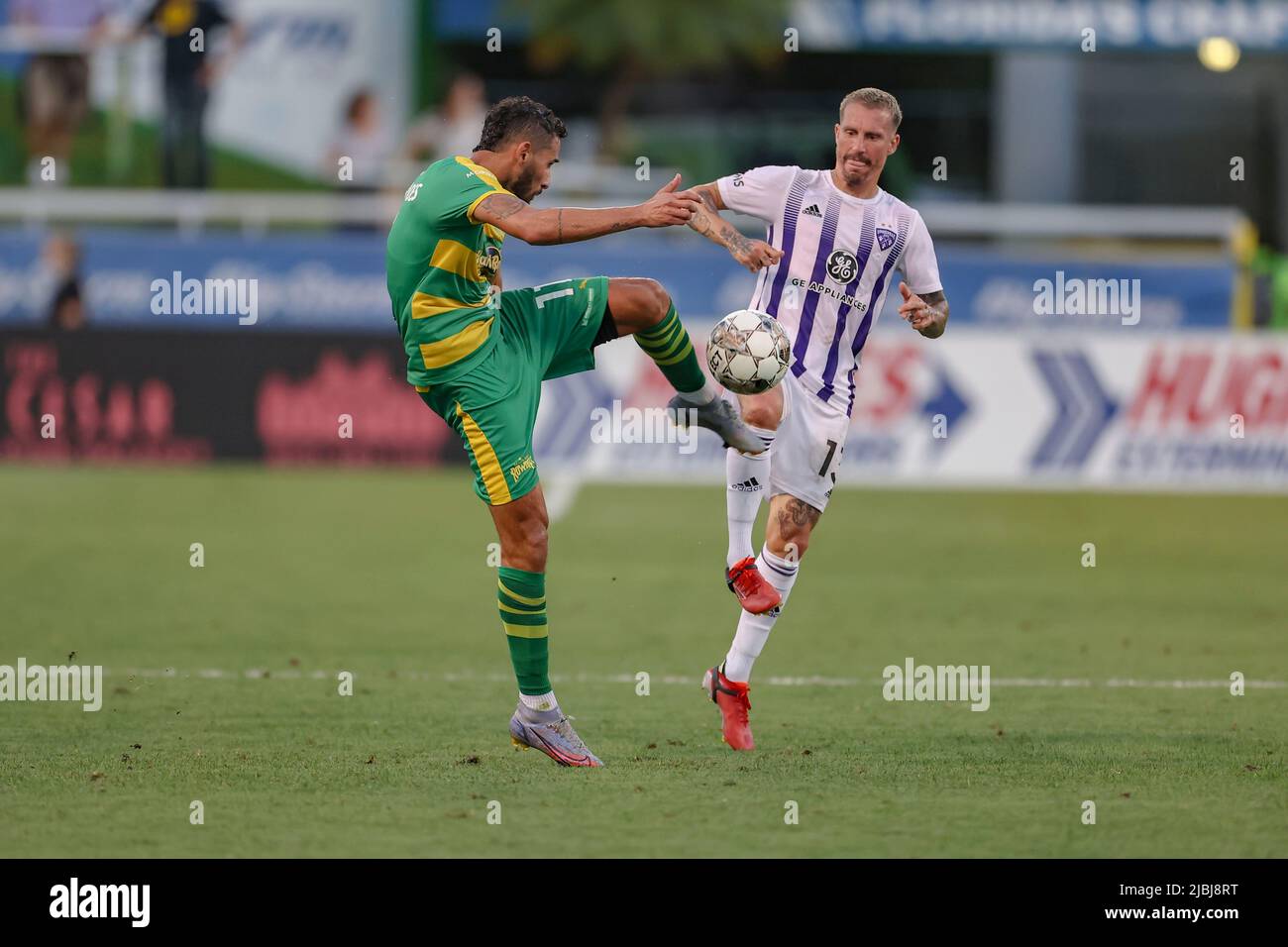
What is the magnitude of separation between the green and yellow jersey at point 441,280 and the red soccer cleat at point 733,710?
1660 millimetres

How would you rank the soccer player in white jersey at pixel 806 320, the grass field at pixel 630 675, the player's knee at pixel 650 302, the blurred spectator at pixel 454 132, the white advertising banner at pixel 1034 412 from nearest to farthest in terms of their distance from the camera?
the grass field at pixel 630 675, the player's knee at pixel 650 302, the soccer player in white jersey at pixel 806 320, the white advertising banner at pixel 1034 412, the blurred spectator at pixel 454 132

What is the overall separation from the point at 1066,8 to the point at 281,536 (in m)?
16.8

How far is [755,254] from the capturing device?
7.29 m

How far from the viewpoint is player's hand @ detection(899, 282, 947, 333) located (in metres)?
7.65

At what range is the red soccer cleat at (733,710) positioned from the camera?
7.71 meters

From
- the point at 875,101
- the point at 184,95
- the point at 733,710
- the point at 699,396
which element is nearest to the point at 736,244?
the point at 699,396

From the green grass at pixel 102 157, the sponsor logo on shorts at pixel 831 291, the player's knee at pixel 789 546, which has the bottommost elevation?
the player's knee at pixel 789 546

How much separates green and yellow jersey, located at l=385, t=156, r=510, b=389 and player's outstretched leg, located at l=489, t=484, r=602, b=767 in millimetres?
603

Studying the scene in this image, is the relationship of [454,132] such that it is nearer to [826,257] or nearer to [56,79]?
[56,79]

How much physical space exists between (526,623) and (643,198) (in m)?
14.4

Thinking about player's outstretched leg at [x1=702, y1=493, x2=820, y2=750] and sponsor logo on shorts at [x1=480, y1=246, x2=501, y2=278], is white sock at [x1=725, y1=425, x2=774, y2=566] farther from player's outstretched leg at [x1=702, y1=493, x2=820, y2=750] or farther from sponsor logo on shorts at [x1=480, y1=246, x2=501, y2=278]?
sponsor logo on shorts at [x1=480, y1=246, x2=501, y2=278]

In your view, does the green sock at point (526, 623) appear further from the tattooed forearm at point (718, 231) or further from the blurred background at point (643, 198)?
the blurred background at point (643, 198)

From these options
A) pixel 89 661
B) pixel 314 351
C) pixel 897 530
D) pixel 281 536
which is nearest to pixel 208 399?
pixel 314 351

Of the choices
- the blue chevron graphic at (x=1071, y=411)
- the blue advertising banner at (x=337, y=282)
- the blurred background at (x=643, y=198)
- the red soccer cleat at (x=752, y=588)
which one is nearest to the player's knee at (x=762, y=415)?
the red soccer cleat at (x=752, y=588)
